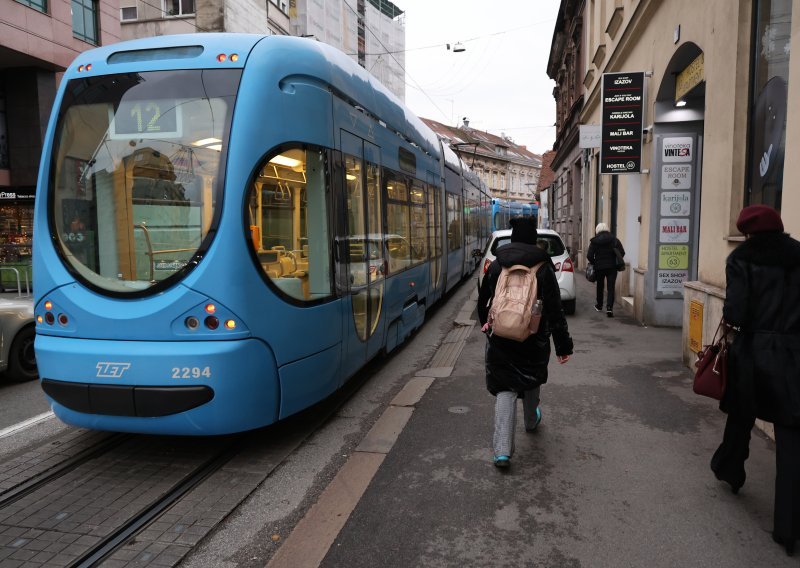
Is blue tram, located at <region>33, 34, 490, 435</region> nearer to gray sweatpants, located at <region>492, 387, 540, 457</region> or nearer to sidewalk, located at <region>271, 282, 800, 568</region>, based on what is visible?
sidewalk, located at <region>271, 282, 800, 568</region>

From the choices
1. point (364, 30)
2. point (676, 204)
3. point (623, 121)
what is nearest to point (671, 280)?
point (676, 204)

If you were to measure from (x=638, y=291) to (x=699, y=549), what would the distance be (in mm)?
7207

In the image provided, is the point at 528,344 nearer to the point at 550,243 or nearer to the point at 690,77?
the point at 690,77

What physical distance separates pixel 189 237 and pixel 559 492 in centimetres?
280

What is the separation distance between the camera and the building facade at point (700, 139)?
5.09 m

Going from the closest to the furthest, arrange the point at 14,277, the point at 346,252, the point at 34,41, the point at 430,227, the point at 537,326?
the point at 537,326 → the point at 346,252 → the point at 430,227 → the point at 14,277 → the point at 34,41

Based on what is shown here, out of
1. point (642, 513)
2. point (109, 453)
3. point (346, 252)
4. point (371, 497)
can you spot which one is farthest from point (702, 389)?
point (109, 453)

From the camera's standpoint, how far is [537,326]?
3838 millimetres

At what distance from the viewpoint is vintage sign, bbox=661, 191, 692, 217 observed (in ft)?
28.5

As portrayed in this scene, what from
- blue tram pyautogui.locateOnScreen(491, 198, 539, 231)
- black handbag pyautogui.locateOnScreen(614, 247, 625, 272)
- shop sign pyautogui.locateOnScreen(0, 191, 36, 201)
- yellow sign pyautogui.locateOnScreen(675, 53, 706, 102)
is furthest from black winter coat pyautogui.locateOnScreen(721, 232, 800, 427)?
blue tram pyautogui.locateOnScreen(491, 198, 539, 231)

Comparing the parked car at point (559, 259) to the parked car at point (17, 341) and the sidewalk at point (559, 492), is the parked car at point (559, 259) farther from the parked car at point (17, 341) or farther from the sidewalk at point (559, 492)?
the parked car at point (17, 341)

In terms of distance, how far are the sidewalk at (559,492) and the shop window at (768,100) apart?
1978 mm

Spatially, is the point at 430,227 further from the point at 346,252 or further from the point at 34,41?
the point at 34,41

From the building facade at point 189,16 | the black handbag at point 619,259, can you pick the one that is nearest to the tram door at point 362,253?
the black handbag at point 619,259
